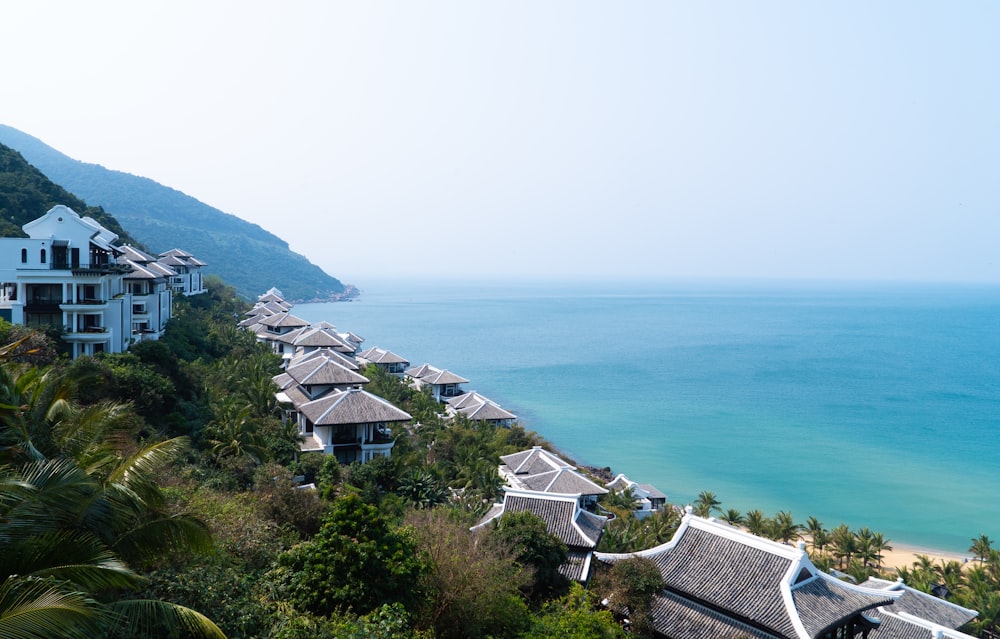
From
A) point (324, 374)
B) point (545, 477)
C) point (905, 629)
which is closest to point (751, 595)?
point (905, 629)

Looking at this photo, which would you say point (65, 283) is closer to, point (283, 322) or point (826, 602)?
point (283, 322)

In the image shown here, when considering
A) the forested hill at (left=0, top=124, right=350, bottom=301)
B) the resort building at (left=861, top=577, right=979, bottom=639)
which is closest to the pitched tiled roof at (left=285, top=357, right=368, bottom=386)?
the resort building at (left=861, top=577, right=979, bottom=639)

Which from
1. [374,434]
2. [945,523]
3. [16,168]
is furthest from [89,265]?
[945,523]

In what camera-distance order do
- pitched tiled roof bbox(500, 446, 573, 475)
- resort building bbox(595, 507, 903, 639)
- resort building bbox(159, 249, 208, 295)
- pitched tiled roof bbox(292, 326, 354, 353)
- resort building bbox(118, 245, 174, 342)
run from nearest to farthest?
resort building bbox(595, 507, 903, 639) < pitched tiled roof bbox(500, 446, 573, 475) < resort building bbox(118, 245, 174, 342) < pitched tiled roof bbox(292, 326, 354, 353) < resort building bbox(159, 249, 208, 295)

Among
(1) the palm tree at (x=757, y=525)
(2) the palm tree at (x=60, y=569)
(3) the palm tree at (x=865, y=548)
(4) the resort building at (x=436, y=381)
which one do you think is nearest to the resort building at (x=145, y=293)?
(4) the resort building at (x=436, y=381)

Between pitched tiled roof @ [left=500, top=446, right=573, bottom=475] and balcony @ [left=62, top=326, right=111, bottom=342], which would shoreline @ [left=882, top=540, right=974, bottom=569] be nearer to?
pitched tiled roof @ [left=500, top=446, right=573, bottom=475]

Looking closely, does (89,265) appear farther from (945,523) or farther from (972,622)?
(945,523)

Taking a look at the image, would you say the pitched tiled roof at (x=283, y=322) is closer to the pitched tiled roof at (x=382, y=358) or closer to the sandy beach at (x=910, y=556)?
the pitched tiled roof at (x=382, y=358)
